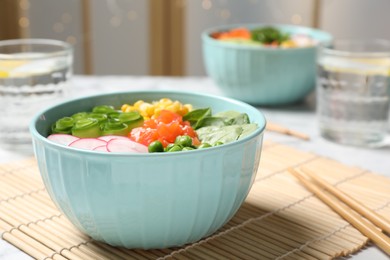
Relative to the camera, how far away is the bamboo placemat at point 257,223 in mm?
960

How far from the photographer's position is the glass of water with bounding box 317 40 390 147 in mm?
1452

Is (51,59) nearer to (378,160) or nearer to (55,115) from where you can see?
(55,115)

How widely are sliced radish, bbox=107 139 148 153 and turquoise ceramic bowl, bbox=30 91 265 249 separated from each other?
8 centimetres

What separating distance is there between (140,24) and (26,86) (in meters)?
1.64

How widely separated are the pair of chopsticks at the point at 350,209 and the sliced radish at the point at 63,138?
1.49 ft

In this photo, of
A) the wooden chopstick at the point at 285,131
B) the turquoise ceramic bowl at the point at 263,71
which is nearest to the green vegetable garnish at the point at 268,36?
the turquoise ceramic bowl at the point at 263,71

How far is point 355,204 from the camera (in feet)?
3.58

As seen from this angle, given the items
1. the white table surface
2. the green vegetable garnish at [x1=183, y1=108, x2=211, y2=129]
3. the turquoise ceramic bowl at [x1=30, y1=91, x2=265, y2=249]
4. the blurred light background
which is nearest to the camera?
the turquoise ceramic bowl at [x1=30, y1=91, x2=265, y2=249]

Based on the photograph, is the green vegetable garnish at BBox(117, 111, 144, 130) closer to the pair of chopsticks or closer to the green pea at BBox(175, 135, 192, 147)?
the green pea at BBox(175, 135, 192, 147)

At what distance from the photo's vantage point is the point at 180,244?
958 mm

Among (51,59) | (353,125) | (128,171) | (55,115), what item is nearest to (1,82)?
(51,59)

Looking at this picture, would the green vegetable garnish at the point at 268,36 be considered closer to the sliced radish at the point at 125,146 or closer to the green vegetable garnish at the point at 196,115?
the green vegetable garnish at the point at 196,115

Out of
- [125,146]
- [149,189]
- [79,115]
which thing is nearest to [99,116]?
[79,115]

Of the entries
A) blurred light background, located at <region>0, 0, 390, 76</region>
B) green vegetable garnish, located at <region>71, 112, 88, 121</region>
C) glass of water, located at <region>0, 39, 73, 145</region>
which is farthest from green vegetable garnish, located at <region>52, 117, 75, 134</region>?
blurred light background, located at <region>0, 0, 390, 76</region>
